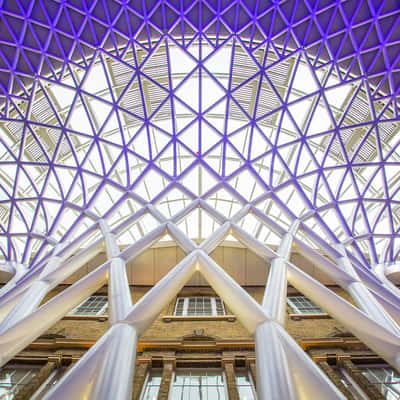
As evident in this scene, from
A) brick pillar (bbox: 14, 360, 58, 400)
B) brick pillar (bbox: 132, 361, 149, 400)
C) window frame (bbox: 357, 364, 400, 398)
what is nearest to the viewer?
brick pillar (bbox: 14, 360, 58, 400)

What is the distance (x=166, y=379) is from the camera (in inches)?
448

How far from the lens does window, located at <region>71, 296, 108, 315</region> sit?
18.2 meters

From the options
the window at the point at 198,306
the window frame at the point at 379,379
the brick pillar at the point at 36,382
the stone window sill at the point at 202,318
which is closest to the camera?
the brick pillar at the point at 36,382

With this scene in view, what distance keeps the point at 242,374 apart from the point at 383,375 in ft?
17.3

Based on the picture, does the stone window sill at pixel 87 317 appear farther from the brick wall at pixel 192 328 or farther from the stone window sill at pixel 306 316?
the stone window sill at pixel 306 316

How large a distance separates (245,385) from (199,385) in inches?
64.0

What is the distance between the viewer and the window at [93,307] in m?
18.2

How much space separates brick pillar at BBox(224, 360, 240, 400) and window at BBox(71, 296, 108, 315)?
8.63 metres

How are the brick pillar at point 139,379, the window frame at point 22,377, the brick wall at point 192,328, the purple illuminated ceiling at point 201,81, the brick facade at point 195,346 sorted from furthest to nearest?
the purple illuminated ceiling at point 201,81 < the brick wall at point 192,328 < the brick facade at point 195,346 < the window frame at point 22,377 < the brick pillar at point 139,379

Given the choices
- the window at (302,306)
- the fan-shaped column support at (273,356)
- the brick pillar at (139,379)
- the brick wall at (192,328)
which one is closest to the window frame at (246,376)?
the brick wall at (192,328)

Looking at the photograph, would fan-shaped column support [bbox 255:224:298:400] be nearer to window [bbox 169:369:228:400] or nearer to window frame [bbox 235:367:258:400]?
window frame [bbox 235:367:258:400]

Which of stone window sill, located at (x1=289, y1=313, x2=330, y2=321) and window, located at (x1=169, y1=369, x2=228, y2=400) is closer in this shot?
window, located at (x1=169, y1=369, x2=228, y2=400)

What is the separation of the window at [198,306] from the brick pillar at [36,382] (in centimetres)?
718

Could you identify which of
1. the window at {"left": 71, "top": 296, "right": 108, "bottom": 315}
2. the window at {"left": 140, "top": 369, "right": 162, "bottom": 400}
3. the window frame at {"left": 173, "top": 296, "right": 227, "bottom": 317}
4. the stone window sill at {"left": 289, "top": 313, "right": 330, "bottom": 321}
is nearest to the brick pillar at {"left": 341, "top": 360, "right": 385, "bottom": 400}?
the stone window sill at {"left": 289, "top": 313, "right": 330, "bottom": 321}
